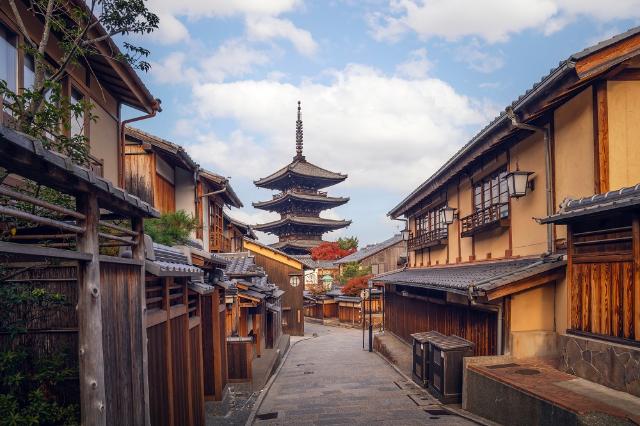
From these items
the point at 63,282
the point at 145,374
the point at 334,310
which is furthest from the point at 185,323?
the point at 334,310

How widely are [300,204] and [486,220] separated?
38.5m

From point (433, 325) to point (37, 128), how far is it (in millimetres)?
14300

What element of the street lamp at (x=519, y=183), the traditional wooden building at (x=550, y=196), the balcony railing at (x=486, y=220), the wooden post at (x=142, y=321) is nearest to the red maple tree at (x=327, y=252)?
the balcony railing at (x=486, y=220)

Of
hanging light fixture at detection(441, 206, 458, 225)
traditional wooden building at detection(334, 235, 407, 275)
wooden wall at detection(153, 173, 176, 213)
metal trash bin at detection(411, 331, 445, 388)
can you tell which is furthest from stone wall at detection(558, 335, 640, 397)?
traditional wooden building at detection(334, 235, 407, 275)

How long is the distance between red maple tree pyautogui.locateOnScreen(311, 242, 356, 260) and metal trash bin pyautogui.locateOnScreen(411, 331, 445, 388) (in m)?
39.2

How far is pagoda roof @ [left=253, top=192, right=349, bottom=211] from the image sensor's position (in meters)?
50.4

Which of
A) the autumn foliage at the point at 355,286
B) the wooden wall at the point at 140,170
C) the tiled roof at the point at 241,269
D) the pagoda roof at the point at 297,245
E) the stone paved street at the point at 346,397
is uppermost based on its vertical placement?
the wooden wall at the point at 140,170

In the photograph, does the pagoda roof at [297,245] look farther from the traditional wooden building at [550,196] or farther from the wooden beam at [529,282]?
the wooden beam at [529,282]

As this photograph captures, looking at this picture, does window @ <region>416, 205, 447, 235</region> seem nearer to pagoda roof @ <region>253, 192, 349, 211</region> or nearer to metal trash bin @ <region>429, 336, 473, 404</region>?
metal trash bin @ <region>429, 336, 473, 404</region>

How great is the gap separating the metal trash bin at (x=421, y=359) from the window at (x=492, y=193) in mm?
4507

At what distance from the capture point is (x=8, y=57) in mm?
6750

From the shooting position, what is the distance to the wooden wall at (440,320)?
11.4m

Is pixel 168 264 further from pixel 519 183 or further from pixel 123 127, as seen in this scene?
pixel 519 183

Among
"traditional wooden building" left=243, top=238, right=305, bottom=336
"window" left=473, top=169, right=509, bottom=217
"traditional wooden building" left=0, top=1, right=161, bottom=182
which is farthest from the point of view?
"traditional wooden building" left=243, top=238, right=305, bottom=336
